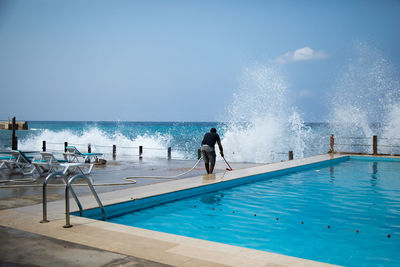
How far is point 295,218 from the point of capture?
664 centimetres

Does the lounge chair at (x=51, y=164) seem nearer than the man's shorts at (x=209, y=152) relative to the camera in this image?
Yes

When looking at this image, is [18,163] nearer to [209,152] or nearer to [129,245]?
[209,152]

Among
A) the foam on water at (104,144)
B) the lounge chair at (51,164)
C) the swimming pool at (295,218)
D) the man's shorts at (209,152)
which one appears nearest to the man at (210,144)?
the man's shorts at (209,152)

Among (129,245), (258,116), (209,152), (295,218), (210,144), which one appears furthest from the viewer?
(258,116)

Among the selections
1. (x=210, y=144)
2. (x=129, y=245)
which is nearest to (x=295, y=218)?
(x=129, y=245)

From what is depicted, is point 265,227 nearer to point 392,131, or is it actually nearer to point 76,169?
point 76,169

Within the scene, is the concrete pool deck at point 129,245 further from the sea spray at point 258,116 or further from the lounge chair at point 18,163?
the sea spray at point 258,116

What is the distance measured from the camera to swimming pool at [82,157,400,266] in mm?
5176

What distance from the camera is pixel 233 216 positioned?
22.2 feet

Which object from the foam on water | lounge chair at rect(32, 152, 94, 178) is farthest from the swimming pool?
the foam on water

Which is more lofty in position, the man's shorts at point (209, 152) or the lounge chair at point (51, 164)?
the man's shorts at point (209, 152)

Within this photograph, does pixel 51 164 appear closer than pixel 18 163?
Yes

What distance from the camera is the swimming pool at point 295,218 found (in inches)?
204

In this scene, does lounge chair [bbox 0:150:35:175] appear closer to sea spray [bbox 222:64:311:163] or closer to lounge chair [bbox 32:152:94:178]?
lounge chair [bbox 32:152:94:178]
